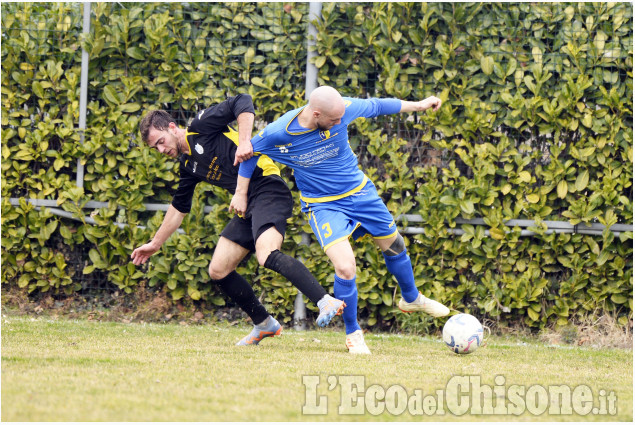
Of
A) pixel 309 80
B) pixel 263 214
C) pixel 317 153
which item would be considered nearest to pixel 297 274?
pixel 263 214

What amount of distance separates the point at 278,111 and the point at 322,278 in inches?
64.6

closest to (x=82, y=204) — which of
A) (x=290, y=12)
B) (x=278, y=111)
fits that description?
(x=278, y=111)

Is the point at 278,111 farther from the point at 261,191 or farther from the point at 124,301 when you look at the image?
the point at 124,301

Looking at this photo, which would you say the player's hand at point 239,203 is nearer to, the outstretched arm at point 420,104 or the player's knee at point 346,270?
the player's knee at point 346,270

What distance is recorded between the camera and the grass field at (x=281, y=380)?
297cm

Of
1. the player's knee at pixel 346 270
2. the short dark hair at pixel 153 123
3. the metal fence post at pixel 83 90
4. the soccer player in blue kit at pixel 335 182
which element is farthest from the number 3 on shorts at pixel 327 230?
the metal fence post at pixel 83 90

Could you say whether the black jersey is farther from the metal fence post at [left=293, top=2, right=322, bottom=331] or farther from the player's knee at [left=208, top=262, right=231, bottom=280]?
the metal fence post at [left=293, top=2, right=322, bottom=331]

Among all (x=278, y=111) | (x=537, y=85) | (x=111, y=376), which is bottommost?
(x=111, y=376)

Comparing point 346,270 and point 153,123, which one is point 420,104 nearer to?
point 346,270

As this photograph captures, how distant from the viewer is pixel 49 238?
7.05 metres

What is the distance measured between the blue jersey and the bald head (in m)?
0.16

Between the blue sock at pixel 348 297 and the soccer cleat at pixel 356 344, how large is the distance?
0.14ft

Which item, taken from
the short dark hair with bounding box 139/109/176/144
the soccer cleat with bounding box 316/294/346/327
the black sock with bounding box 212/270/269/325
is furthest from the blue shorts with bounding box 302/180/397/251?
the short dark hair with bounding box 139/109/176/144

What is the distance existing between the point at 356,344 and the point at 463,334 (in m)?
0.73
